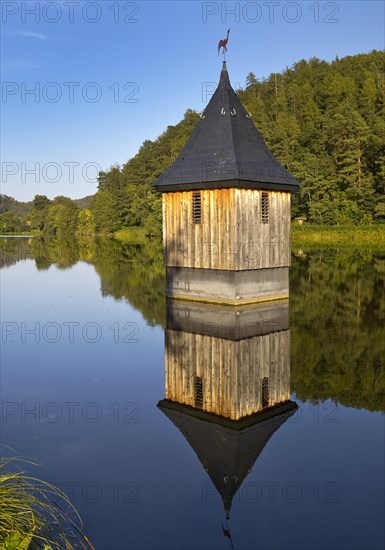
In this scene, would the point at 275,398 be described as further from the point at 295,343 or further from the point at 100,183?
the point at 100,183

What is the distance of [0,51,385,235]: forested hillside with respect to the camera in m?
54.4

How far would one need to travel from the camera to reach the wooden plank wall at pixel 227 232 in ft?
58.6

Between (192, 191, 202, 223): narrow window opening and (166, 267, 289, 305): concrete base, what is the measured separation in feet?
6.39

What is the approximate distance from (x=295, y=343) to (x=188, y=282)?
24.1ft

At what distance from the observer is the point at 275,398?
28.9 ft

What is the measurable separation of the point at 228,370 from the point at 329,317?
7004 millimetres

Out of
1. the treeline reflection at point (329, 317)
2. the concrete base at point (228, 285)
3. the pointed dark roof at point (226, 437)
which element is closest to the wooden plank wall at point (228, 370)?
the pointed dark roof at point (226, 437)

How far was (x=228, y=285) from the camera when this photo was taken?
1784 centimetres

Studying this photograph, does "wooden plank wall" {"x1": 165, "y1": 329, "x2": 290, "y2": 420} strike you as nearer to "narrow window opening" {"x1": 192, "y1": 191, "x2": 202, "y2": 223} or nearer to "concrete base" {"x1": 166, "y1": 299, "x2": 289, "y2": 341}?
"concrete base" {"x1": 166, "y1": 299, "x2": 289, "y2": 341}

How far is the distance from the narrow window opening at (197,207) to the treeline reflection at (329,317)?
3.61 meters

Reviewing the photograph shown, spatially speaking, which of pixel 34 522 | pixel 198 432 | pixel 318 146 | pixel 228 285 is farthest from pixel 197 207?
pixel 318 146

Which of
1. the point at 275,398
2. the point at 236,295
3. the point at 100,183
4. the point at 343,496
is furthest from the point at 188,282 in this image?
the point at 100,183

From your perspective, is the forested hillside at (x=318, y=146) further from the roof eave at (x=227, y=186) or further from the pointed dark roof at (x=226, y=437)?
the pointed dark roof at (x=226, y=437)

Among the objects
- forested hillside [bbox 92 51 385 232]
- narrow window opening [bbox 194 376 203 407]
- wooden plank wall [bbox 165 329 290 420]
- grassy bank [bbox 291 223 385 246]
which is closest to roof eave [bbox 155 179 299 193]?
wooden plank wall [bbox 165 329 290 420]
